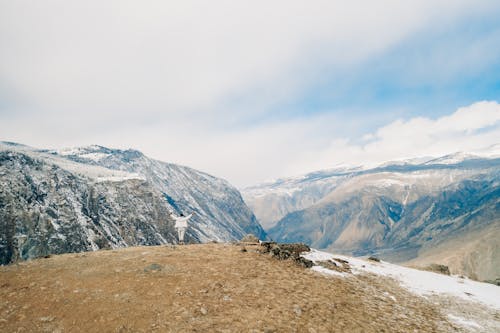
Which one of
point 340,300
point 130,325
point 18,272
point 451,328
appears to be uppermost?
point 18,272

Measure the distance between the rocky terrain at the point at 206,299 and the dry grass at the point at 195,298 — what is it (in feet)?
0.19

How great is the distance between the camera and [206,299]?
19500 mm

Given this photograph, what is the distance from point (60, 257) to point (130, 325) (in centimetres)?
1534

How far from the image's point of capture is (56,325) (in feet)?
55.0

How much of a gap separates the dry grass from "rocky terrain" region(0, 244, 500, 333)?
0.06m

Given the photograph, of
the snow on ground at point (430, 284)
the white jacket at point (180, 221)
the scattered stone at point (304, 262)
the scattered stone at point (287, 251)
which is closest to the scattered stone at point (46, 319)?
the white jacket at point (180, 221)

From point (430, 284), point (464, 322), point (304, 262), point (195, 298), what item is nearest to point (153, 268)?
point (195, 298)

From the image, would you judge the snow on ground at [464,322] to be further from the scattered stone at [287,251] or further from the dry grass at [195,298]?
the scattered stone at [287,251]

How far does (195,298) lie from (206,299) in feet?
2.14

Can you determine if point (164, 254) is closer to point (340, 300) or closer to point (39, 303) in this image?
point (39, 303)

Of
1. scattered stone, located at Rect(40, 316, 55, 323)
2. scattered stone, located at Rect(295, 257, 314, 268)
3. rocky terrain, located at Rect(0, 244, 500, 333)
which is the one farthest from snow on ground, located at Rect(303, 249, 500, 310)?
scattered stone, located at Rect(40, 316, 55, 323)

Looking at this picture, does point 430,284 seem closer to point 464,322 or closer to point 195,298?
point 464,322

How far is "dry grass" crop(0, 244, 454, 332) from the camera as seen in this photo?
17125 millimetres

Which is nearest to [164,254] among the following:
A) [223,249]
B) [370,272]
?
Answer: [223,249]
